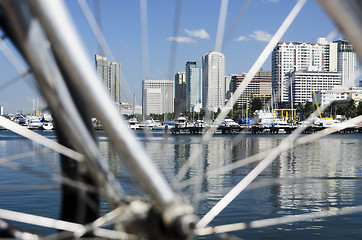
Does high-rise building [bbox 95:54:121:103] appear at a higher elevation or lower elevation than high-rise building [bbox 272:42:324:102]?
lower

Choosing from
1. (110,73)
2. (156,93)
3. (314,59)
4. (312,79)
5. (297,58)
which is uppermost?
(297,58)

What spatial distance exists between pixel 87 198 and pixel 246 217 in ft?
33.5

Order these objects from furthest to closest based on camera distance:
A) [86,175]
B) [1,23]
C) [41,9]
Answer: [86,175]
[1,23]
[41,9]

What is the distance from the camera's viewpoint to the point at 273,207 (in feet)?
50.1

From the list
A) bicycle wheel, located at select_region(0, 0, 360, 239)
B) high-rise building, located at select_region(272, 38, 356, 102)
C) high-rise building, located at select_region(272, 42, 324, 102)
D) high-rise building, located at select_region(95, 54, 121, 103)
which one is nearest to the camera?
bicycle wheel, located at select_region(0, 0, 360, 239)

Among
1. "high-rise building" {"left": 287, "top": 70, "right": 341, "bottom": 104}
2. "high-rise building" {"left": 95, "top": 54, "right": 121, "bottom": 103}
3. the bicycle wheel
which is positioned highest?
"high-rise building" {"left": 287, "top": 70, "right": 341, "bottom": 104}

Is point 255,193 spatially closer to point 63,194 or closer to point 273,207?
point 273,207

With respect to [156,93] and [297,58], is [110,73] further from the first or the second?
[297,58]

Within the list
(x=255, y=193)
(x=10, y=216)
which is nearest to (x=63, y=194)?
(x=10, y=216)

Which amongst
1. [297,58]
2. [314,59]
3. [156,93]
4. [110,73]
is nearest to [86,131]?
[110,73]

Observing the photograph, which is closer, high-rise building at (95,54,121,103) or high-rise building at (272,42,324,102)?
high-rise building at (95,54,121,103)

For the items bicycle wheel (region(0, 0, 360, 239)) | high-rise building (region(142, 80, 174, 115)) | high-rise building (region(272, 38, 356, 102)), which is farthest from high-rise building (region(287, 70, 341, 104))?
bicycle wheel (region(0, 0, 360, 239))

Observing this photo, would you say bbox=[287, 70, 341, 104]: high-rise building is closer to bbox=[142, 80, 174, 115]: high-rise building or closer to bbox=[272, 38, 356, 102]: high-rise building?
bbox=[272, 38, 356, 102]: high-rise building

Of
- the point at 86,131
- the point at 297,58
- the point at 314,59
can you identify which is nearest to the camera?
the point at 86,131
